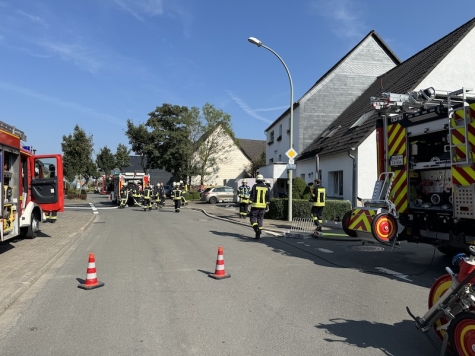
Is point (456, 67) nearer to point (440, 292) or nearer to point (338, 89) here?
point (338, 89)

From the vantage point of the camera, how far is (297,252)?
9578mm

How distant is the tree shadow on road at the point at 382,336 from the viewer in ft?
13.2

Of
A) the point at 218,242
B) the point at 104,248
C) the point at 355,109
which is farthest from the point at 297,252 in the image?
the point at 355,109

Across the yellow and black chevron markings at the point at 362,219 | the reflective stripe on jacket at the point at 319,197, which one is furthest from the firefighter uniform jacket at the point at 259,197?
the yellow and black chevron markings at the point at 362,219

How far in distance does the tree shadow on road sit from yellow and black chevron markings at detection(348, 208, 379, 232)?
2880mm

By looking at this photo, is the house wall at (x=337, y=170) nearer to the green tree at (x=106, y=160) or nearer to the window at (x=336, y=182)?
the window at (x=336, y=182)

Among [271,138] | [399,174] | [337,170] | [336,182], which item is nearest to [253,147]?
[271,138]

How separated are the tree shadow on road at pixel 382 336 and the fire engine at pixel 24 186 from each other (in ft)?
24.4

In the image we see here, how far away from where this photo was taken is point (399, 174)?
806cm

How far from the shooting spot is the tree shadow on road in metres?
4.01

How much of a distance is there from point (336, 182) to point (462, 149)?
14.2 m

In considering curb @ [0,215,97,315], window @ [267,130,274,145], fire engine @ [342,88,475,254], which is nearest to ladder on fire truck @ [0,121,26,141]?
curb @ [0,215,97,315]

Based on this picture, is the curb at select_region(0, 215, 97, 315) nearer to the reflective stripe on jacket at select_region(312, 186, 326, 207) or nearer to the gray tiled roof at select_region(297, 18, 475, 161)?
the reflective stripe on jacket at select_region(312, 186, 326, 207)

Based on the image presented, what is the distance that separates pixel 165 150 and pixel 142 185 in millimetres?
10493
